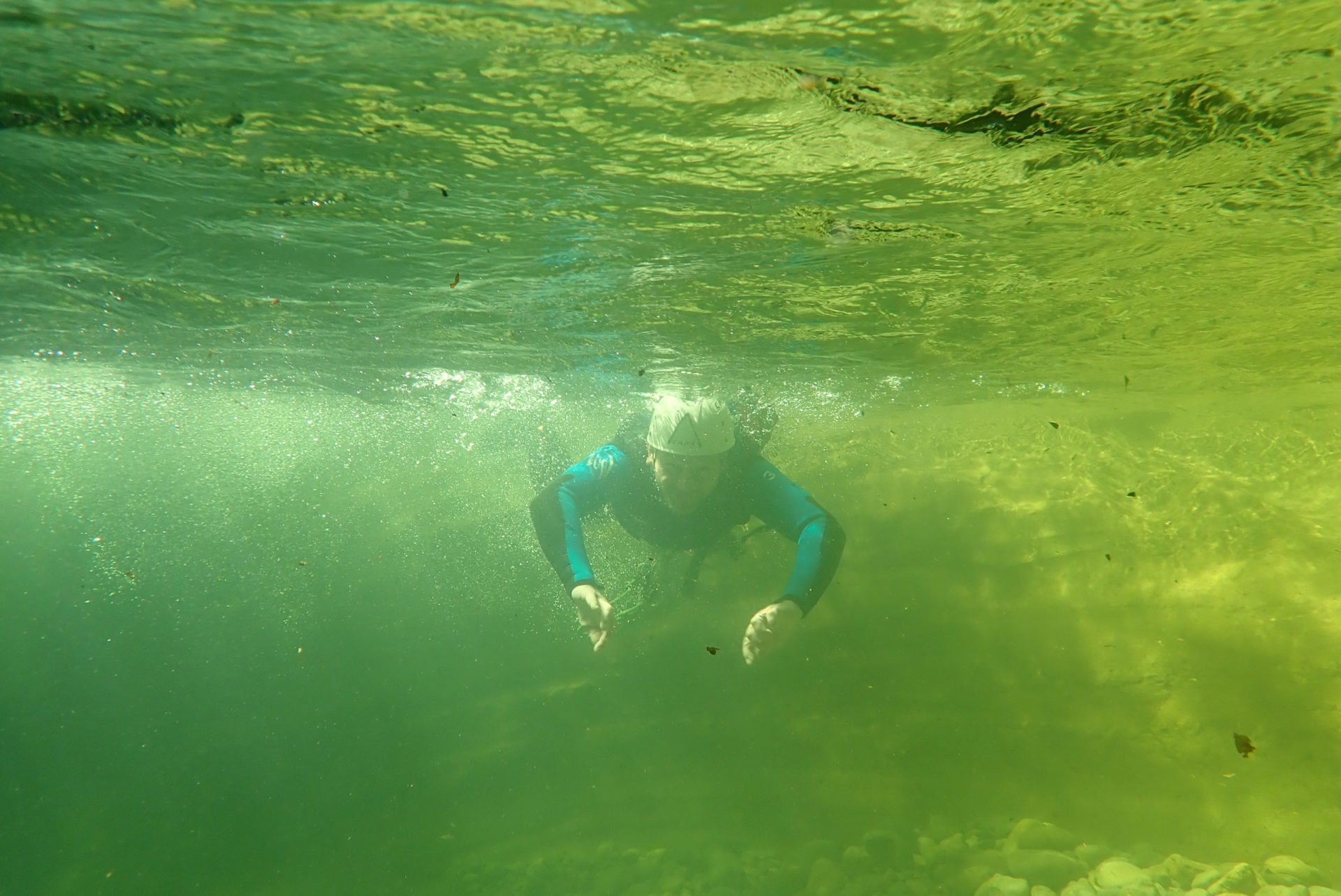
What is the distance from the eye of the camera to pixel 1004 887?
6.56 m

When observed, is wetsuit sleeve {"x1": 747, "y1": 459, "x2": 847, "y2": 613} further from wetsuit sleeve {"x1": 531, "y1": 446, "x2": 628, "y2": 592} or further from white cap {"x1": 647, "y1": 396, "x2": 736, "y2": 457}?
wetsuit sleeve {"x1": 531, "y1": 446, "x2": 628, "y2": 592}

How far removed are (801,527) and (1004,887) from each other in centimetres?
422

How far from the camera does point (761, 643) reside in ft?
18.0

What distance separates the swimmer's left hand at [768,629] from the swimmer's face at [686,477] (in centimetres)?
248

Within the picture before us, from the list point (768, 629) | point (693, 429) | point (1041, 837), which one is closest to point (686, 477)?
point (693, 429)

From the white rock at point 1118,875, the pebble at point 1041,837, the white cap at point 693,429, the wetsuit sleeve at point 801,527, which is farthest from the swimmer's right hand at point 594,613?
the white rock at point 1118,875

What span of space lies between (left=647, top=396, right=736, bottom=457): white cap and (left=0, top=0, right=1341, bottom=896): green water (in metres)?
1.46

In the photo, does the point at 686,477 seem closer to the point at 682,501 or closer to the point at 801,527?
the point at 682,501

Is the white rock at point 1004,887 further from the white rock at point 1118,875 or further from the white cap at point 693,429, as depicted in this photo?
the white cap at point 693,429

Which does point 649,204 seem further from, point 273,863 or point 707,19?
point 273,863

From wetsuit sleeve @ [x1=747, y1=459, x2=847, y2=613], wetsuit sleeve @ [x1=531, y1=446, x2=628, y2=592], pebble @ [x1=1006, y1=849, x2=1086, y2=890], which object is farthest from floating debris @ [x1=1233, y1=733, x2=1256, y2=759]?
wetsuit sleeve @ [x1=531, y1=446, x2=628, y2=592]

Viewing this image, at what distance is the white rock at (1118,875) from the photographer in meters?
6.14

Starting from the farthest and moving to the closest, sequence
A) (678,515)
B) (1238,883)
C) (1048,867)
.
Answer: (678,515)
(1048,867)
(1238,883)

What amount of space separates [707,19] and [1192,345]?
426 inches
